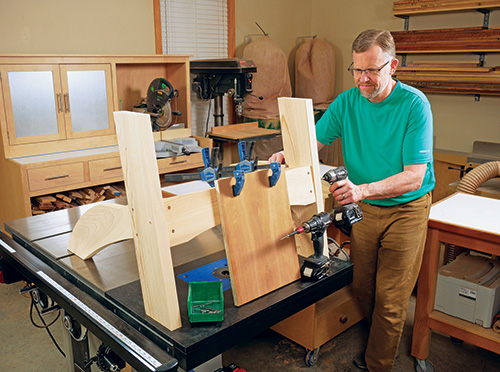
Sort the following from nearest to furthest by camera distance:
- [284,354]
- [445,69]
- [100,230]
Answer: [100,230] < [284,354] < [445,69]

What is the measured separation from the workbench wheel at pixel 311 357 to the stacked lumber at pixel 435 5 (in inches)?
128

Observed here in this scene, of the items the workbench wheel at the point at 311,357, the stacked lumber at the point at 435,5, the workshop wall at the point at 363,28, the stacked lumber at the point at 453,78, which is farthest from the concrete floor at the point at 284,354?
the stacked lumber at the point at 435,5

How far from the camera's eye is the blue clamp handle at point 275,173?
3.98 feet

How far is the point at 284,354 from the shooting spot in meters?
2.45

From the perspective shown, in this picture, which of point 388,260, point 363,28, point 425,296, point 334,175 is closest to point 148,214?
point 334,175

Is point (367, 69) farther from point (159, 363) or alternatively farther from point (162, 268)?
point (159, 363)

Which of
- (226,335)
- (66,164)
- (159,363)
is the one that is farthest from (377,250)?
(66,164)

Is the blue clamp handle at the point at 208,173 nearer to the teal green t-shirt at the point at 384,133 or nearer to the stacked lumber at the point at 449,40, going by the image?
the teal green t-shirt at the point at 384,133

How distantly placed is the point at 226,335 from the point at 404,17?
4.45m

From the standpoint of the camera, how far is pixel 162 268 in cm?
105

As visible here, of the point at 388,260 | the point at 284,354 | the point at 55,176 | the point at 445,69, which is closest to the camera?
the point at 388,260

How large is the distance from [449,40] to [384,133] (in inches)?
104

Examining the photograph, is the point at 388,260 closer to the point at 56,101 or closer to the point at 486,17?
the point at 56,101

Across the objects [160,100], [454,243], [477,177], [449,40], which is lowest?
[454,243]
